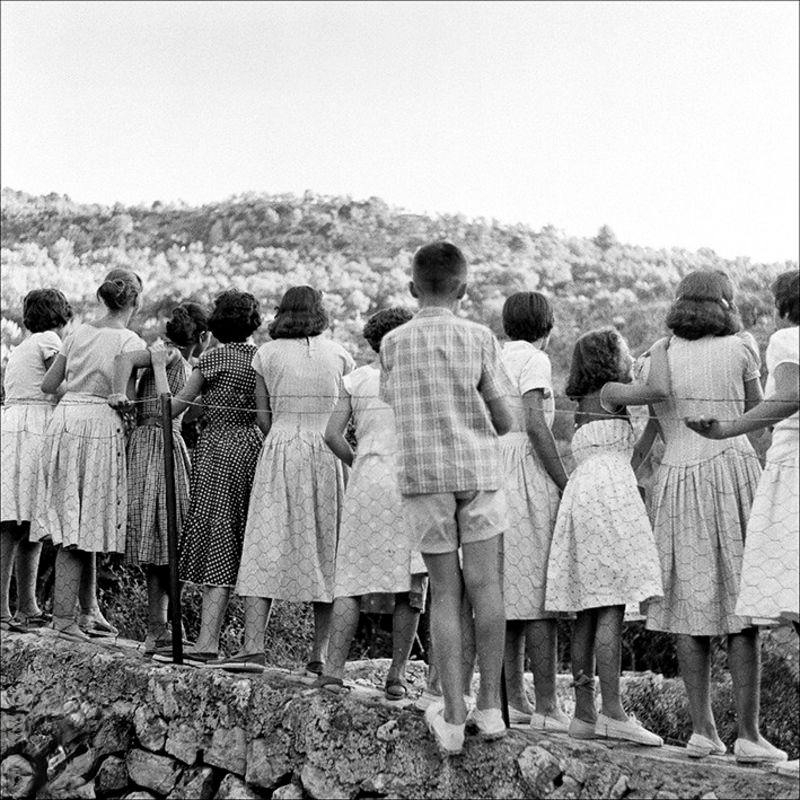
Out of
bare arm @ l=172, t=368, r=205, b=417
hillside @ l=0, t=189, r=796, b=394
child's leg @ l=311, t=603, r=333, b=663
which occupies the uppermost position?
hillside @ l=0, t=189, r=796, b=394

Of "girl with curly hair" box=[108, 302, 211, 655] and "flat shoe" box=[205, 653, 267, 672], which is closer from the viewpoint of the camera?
"flat shoe" box=[205, 653, 267, 672]

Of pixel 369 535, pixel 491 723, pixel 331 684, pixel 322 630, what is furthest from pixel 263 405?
pixel 491 723

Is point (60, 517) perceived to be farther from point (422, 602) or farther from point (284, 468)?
point (422, 602)

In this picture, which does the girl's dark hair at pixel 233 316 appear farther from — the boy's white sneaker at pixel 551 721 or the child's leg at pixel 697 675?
the child's leg at pixel 697 675

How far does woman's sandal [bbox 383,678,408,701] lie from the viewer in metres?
5.50

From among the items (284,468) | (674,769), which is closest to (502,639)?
(674,769)

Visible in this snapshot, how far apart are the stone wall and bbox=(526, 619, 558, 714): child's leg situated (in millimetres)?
496

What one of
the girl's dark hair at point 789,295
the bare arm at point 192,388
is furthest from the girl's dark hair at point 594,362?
the bare arm at point 192,388

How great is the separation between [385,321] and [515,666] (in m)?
1.71

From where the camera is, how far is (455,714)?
15.2 feet

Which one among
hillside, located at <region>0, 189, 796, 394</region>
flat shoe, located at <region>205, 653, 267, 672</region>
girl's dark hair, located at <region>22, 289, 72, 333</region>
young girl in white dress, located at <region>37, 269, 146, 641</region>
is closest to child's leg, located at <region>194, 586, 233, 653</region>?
flat shoe, located at <region>205, 653, 267, 672</region>

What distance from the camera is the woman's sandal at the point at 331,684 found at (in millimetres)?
5516

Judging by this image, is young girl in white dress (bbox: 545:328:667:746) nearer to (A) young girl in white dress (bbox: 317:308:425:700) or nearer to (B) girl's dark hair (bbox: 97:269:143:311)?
(A) young girl in white dress (bbox: 317:308:425:700)

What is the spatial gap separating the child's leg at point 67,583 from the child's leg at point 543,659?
280 cm
